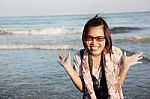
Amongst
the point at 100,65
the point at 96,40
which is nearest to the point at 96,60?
the point at 100,65

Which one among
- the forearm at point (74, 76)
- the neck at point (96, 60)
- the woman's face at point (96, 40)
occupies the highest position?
the woman's face at point (96, 40)

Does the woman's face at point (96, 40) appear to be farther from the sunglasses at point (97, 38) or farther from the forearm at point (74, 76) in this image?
the forearm at point (74, 76)

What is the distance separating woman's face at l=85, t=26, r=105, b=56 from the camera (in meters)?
2.66

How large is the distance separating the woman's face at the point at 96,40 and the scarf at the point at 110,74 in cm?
7

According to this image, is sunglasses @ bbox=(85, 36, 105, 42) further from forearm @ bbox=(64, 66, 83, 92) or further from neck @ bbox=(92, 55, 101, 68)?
forearm @ bbox=(64, 66, 83, 92)

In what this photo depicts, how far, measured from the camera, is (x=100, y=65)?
2.68 metres

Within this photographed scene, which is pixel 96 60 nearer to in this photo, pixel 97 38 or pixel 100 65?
pixel 100 65

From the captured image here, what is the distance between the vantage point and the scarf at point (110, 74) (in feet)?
8.58

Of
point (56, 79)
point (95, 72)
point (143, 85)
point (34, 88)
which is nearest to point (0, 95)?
point (34, 88)

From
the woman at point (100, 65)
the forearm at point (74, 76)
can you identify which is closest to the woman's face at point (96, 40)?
the woman at point (100, 65)

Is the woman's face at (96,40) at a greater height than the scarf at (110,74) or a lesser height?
greater

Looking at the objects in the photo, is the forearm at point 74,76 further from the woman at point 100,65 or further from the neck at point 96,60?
the neck at point 96,60

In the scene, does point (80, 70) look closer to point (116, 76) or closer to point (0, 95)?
point (116, 76)

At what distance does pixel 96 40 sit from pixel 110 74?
0.98 ft
